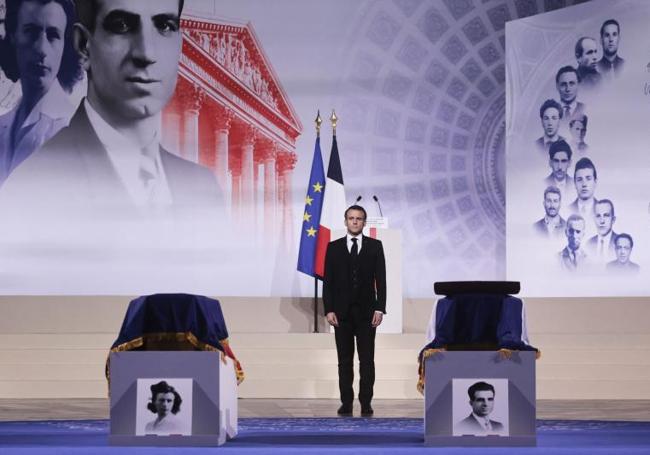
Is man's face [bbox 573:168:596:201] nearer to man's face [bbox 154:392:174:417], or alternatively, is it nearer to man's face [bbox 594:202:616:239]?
man's face [bbox 594:202:616:239]

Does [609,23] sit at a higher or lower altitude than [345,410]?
higher

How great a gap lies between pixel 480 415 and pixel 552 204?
516 centimetres

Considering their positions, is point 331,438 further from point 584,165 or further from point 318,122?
point 318,122

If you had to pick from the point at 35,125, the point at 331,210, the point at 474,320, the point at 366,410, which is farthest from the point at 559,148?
the point at 474,320

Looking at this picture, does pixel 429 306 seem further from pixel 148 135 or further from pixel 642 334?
pixel 148 135

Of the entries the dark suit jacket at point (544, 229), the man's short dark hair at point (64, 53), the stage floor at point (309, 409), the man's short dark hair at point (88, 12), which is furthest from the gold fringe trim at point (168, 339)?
the man's short dark hair at point (88, 12)

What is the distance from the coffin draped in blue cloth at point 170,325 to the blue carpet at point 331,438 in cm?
47

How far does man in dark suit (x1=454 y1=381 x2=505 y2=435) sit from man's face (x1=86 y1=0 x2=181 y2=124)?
20.5 feet

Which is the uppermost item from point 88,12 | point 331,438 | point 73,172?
point 88,12

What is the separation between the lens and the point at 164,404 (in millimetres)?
4922

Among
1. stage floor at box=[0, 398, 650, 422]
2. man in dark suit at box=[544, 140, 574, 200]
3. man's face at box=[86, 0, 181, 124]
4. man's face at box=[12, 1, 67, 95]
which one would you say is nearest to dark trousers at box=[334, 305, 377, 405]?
stage floor at box=[0, 398, 650, 422]

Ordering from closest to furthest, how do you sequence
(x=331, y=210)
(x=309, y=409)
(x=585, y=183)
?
(x=309, y=409)
(x=585, y=183)
(x=331, y=210)

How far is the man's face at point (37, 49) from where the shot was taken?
10367 mm

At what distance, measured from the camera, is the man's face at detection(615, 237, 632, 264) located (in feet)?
31.0
